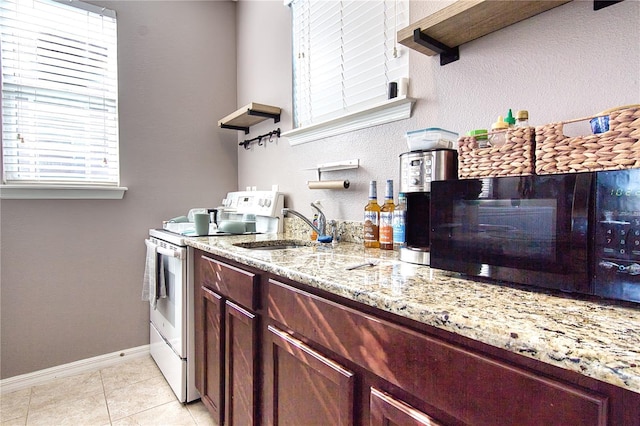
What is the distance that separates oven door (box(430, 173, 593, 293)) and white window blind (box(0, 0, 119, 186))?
234 centimetres

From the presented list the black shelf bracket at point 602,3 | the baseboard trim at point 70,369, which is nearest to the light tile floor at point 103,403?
the baseboard trim at point 70,369

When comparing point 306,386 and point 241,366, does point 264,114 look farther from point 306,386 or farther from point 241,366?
point 306,386

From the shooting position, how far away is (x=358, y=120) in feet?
5.62

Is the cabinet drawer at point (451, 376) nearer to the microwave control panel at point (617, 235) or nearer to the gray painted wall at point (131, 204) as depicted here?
the microwave control panel at point (617, 235)

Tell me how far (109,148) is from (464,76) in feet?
7.52

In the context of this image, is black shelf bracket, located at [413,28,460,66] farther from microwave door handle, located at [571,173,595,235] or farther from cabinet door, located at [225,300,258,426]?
cabinet door, located at [225,300,258,426]

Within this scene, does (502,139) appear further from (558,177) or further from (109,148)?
(109,148)

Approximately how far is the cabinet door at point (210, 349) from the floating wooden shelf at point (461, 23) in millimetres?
1337

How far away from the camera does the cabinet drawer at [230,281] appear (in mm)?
1230

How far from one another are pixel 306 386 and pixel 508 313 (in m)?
0.63

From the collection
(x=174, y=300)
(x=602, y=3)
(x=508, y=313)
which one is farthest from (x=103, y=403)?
(x=602, y=3)

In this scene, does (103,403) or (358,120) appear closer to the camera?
(358,120)

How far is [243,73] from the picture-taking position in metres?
2.81

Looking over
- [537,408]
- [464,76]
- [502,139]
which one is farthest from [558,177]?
[464,76]
